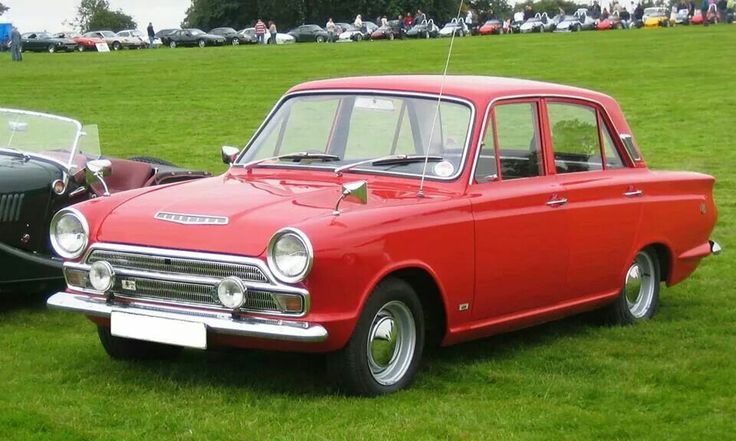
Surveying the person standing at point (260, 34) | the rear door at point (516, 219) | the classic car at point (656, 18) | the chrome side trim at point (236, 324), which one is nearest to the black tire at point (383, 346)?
the chrome side trim at point (236, 324)

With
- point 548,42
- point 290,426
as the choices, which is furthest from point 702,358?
point 548,42

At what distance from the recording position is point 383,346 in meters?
6.20

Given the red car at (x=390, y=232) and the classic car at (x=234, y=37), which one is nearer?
the red car at (x=390, y=232)

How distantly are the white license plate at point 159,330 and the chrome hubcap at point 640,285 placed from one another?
10.5 ft

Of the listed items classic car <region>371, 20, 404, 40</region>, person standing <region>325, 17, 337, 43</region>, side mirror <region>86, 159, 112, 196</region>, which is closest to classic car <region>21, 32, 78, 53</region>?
person standing <region>325, 17, 337, 43</region>

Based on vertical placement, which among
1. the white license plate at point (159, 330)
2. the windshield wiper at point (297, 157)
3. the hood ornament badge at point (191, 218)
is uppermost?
the windshield wiper at point (297, 157)

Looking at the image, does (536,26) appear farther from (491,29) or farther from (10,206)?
(10,206)

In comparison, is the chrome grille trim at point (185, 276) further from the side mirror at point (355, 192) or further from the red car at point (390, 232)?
the side mirror at point (355, 192)

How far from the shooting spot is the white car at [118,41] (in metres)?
70.9

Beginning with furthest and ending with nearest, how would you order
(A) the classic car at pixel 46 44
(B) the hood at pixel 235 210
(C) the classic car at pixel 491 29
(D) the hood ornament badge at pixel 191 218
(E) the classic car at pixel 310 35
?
(C) the classic car at pixel 491 29 < (E) the classic car at pixel 310 35 < (A) the classic car at pixel 46 44 < (D) the hood ornament badge at pixel 191 218 < (B) the hood at pixel 235 210

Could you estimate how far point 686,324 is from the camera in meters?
8.10

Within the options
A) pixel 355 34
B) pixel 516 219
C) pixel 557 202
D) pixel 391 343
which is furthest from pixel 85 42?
pixel 391 343

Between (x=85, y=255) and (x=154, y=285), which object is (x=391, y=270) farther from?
(x=85, y=255)

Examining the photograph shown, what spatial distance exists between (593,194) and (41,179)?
3708 millimetres
